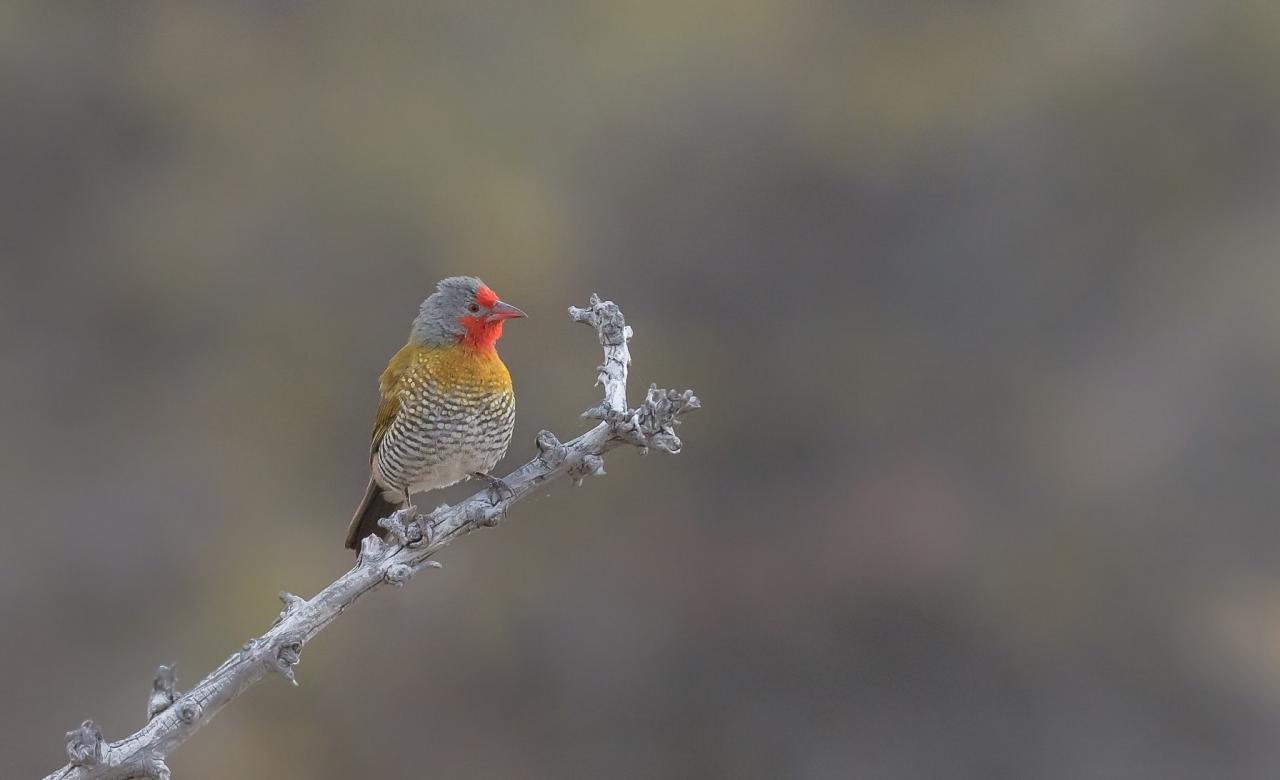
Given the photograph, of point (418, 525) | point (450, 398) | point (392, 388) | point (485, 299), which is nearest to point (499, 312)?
point (485, 299)

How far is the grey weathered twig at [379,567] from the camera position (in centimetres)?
348

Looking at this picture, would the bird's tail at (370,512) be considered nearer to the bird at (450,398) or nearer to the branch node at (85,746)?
the bird at (450,398)

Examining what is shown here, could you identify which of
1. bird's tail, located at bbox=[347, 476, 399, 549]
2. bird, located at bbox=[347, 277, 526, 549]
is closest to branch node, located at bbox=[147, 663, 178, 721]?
bird, located at bbox=[347, 277, 526, 549]

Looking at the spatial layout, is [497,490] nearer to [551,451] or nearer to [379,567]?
[551,451]

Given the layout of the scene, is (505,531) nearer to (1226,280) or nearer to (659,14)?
(659,14)

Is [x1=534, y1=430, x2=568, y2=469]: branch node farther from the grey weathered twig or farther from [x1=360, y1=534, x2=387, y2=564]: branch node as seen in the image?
[x1=360, y1=534, x2=387, y2=564]: branch node

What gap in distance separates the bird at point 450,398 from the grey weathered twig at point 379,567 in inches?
18.8

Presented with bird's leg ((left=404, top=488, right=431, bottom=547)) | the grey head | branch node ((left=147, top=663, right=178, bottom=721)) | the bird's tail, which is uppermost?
the grey head

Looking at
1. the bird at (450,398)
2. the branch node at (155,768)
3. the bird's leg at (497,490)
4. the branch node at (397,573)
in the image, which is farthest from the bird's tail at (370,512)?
the branch node at (155,768)

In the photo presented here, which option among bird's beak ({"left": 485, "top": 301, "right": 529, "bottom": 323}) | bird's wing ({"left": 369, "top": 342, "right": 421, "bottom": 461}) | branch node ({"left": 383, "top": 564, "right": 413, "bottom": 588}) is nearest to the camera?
branch node ({"left": 383, "top": 564, "right": 413, "bottom": 588})

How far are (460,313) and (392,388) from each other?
41cm

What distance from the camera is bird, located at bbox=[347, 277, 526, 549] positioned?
4.49m

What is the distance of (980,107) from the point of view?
14.1 m

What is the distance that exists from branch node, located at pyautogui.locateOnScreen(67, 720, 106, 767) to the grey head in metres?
1.65
